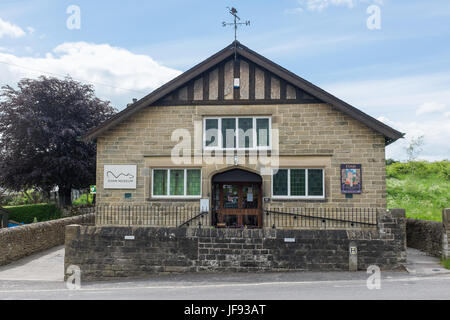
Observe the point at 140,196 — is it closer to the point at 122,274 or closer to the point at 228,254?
the point at 122,274

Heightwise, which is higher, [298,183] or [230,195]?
[298,183]

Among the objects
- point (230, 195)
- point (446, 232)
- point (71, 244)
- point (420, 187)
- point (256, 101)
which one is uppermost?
point (256, 101)

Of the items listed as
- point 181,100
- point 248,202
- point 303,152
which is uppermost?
point 181,100

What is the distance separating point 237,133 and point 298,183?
2.86 metres

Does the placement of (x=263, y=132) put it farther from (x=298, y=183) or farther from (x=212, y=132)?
(x=298, y=183)

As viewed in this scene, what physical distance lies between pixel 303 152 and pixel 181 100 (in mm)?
4840

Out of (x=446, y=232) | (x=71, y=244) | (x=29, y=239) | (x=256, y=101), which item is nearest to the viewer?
(x=71, y=244)

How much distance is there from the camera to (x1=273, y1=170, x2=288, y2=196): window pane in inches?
639

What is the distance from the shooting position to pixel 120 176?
16.7m

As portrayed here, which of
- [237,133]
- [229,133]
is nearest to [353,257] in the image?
[237,133]

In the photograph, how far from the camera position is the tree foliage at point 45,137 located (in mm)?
33094

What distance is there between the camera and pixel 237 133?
16.6 m
